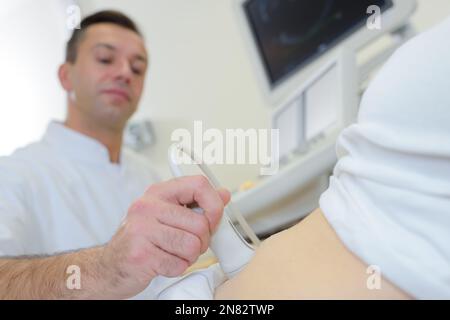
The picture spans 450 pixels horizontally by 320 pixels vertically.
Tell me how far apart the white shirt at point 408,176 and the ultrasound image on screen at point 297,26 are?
73 centimetres

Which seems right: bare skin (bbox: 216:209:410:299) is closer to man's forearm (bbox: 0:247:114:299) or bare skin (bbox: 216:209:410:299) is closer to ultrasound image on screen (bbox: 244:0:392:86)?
man's forearm (bbox: 0:247:114:299)

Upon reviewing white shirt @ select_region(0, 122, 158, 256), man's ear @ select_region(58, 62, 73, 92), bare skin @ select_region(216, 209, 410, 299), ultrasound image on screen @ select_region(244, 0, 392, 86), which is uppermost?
ultrasound image on screen @ select_region(244, 0, 392, 86)

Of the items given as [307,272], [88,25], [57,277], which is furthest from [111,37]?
[307,272]

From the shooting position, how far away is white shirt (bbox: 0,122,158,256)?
39.8 inches

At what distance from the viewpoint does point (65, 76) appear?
1.60 metres

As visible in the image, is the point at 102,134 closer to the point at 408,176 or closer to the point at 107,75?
the point at 107,75

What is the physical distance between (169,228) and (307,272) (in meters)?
0.16

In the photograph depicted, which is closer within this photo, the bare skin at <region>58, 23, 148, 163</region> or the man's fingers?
the man's fingers

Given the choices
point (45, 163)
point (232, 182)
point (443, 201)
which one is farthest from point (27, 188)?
point (443, 201)

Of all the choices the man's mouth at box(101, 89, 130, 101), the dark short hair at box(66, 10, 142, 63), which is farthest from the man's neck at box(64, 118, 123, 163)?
the dark short hair at box(66, 10, 142, 63)

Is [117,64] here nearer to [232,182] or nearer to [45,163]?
[45,163]

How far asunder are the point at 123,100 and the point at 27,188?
49 cm

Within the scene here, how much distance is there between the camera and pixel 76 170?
4.36 feet

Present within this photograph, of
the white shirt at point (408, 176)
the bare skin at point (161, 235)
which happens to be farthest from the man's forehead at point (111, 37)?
the white shirt at point (408, 176)
